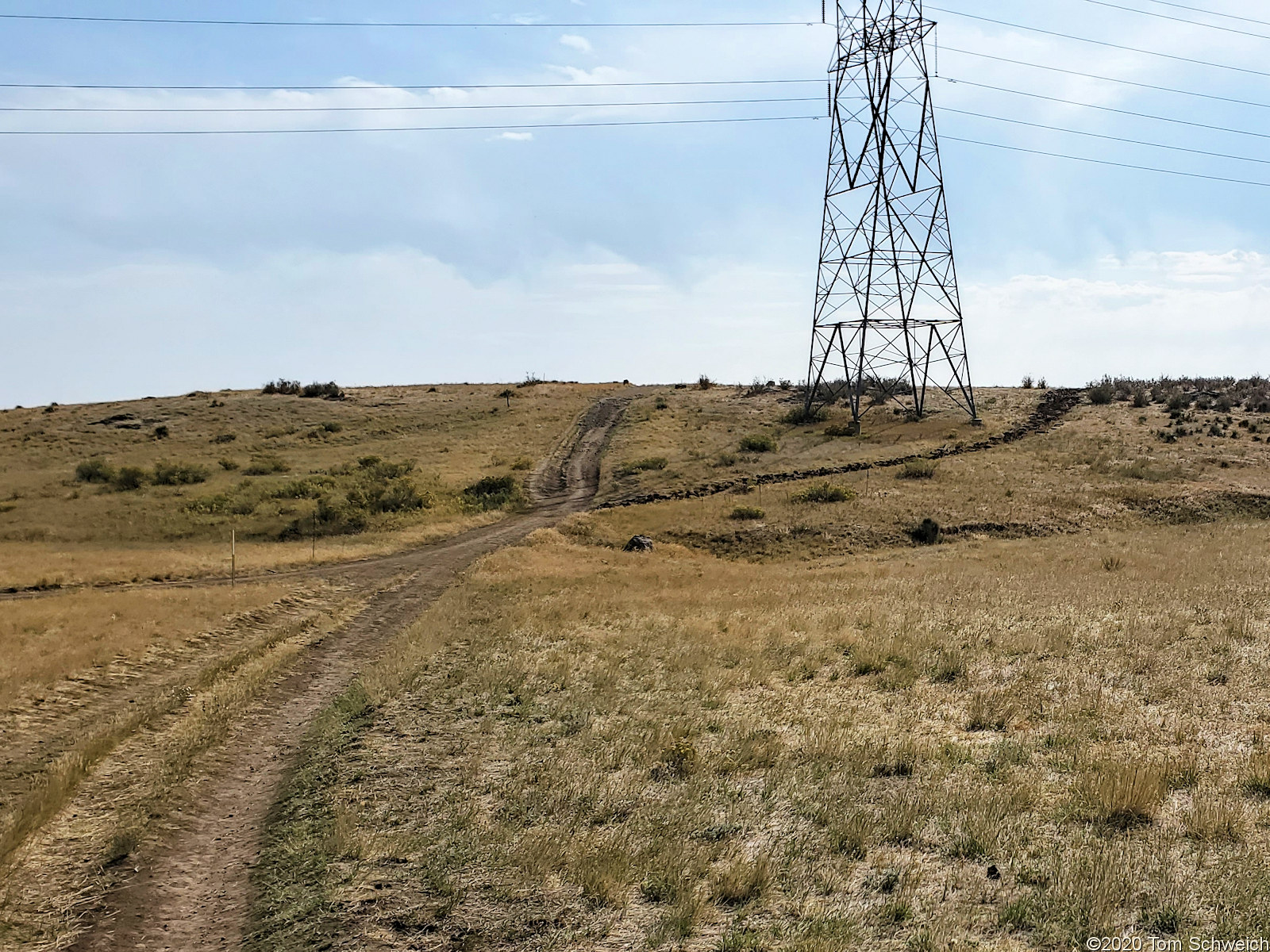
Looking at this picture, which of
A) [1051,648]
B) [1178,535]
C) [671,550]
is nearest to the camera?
[1051,648]

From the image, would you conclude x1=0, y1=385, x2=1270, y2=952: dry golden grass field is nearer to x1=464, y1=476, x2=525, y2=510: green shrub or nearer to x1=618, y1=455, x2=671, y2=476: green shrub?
x1=464, y1=476, x2=525, y2=510: green shrub

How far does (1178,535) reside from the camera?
32.2 m

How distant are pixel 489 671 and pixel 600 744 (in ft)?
15.7

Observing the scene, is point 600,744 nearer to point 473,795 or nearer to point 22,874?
point 473,795

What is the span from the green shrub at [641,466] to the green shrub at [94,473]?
101 feet

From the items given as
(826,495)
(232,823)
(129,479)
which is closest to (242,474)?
(129,479)

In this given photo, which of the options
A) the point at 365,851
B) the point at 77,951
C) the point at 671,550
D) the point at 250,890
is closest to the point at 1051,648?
the point at 365,851

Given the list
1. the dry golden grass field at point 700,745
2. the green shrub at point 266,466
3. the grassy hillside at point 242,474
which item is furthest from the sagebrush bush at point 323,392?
the dry golden grass field at point 700,745

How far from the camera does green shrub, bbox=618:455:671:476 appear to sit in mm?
50406

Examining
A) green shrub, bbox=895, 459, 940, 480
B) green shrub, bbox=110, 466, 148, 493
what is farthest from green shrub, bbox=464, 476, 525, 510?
green shrub, bbox=895, 459, 940, 480

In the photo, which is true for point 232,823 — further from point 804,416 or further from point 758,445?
point 804,416

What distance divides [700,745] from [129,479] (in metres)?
47.7

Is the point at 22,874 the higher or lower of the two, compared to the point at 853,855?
lower

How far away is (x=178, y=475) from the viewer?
163ft
